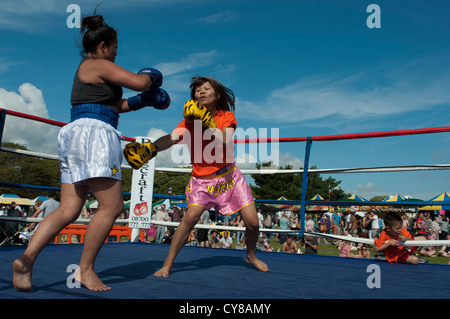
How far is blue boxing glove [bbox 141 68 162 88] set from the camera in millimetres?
1925

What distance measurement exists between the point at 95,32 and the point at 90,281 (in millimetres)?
1114

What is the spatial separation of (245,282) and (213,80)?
1254 mm

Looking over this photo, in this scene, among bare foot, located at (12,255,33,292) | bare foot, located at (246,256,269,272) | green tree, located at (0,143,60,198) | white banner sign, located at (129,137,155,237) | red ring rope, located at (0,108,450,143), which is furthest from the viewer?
green tree, located at (0,143,60,198)

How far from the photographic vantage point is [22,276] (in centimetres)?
150

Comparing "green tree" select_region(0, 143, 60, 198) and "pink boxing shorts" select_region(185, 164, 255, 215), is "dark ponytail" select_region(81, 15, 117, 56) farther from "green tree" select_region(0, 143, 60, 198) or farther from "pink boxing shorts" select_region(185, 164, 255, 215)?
"green tree" select_region(0, 143, 60, 198)

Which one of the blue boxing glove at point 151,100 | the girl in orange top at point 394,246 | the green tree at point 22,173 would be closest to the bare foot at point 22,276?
the blue boxing glove at point 151,100

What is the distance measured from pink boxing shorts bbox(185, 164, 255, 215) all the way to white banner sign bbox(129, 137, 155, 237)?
164cm

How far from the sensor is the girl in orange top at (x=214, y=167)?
2332 millimetres

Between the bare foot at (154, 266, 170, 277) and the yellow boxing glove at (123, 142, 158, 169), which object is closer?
the yellow boxing glove at (123, 142, 158, 169)

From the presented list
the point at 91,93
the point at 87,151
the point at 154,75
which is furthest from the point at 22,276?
the point at 154,75

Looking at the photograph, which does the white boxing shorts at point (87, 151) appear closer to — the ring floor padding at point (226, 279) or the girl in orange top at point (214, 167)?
the ring floor padding at point (226, 279)

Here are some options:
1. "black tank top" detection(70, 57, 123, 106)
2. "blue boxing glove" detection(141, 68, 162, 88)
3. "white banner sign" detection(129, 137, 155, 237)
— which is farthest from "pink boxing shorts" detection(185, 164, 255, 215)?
"white banner sign" detection(129, 137, 155, 237)

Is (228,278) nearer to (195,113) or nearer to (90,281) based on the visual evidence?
(90,281)

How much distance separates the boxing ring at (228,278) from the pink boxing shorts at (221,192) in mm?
380
